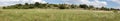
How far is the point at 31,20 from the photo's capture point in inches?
406

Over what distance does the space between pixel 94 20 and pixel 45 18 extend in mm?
1830

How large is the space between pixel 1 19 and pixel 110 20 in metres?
4.10

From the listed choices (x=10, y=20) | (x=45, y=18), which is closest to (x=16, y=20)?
(x=10, y=20)

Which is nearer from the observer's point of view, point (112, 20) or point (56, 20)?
point (56, 20)

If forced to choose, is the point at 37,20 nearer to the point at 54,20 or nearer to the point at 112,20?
the point at 54,20

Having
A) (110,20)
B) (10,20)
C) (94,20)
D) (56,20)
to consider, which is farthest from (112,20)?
(10,20)

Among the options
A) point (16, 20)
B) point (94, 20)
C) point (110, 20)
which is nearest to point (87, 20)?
point (94, 20)

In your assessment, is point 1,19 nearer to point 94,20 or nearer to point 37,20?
point 37,20

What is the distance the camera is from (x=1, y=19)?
33.6 feet

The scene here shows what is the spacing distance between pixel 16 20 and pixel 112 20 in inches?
145

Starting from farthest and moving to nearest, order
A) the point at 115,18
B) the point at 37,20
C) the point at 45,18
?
1. the point at 115,18
2. the point at 45,18
3. the point at 37,20

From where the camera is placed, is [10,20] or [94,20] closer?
[10,20]

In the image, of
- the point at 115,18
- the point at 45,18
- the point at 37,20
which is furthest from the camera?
the point at 115,18

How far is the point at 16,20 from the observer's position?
34.2 ft
